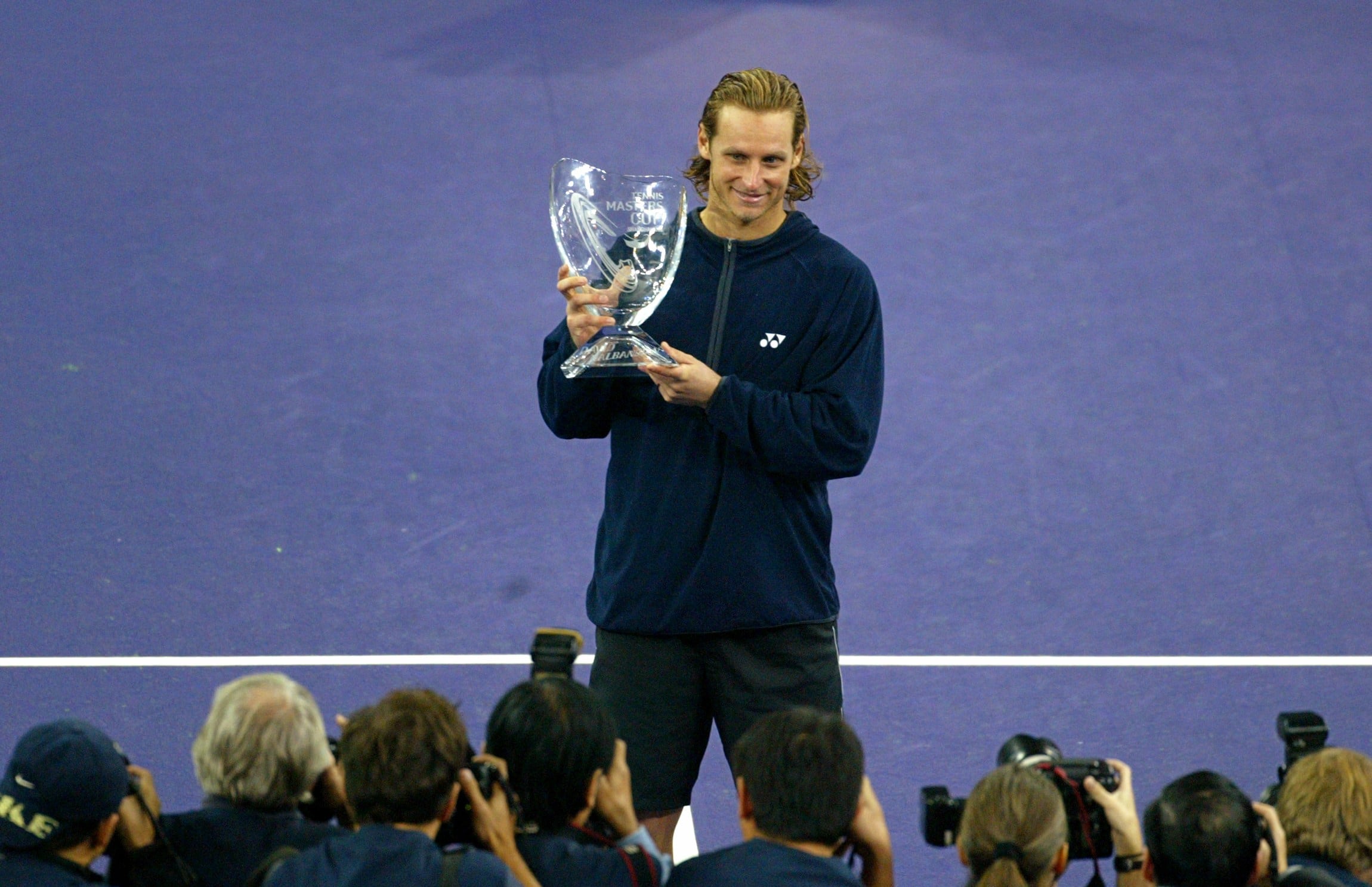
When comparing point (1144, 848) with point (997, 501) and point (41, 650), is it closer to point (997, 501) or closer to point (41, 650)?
point (997, 501)

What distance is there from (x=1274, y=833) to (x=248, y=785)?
6.10ft

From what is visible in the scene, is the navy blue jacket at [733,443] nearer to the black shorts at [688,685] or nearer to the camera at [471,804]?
the black shorts at [688,685]

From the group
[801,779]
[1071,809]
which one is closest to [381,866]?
[801,779]

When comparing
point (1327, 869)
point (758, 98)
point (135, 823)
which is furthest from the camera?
point (758, 98)

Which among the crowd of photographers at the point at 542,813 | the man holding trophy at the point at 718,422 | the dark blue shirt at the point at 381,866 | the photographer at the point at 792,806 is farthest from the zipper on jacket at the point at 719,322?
the dark blue shirt at the point at 381,866

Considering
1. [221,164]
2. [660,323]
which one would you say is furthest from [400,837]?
[221,164]

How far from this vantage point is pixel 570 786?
3158mm

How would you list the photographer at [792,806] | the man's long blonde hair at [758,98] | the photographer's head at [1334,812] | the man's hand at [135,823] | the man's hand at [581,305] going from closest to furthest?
the photographer at [792,806] < the man's hand at [135,823] < the photographer's head at [1334,812] < the man's hand at [581,305] < the man's long blonde hair at [758,98]

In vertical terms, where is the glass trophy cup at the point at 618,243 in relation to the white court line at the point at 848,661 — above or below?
above

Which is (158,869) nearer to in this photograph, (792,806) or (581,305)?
(792,806)

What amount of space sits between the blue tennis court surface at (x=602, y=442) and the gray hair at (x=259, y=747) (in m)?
2.02

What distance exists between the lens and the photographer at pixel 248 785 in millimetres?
3172

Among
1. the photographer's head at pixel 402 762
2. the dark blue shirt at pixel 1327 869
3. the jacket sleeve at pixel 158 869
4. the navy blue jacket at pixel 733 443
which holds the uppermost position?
the navy blue jacket at pixel 733 443

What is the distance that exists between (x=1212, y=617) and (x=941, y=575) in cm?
92
